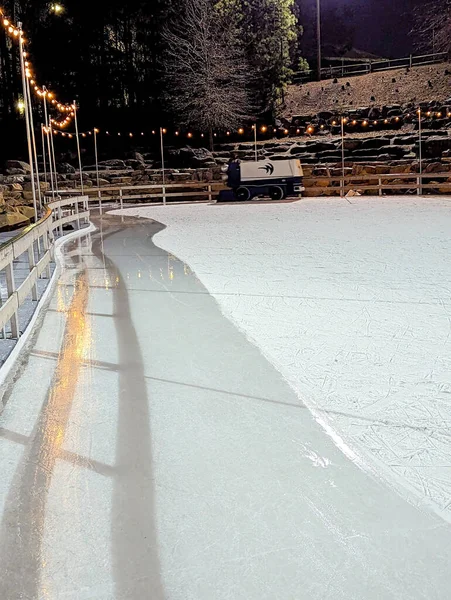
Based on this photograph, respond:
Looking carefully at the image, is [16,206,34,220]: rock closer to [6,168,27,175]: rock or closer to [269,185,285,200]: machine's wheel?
[269,185,285,200]: machine's wheel

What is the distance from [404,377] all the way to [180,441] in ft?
5.90

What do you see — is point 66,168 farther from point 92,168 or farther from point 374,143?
point 374,143

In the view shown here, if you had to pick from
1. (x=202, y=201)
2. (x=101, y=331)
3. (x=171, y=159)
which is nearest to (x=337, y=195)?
(x=202, y=201)

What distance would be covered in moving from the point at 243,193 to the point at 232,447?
23.2 meters

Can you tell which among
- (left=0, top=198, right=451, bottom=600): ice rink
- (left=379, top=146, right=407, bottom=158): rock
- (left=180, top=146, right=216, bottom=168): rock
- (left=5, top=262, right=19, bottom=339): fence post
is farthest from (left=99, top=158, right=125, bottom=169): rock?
(left=5, top=262, right=19, bottom=339): fence post

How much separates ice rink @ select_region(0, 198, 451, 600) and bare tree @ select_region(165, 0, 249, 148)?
32978 mm

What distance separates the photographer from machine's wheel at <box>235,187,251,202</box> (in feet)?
84.9

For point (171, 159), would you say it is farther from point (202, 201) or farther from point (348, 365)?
point (348, 365)

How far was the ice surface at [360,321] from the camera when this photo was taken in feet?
11.3

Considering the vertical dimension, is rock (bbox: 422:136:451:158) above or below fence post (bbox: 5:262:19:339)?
above

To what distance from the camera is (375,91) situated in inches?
1668

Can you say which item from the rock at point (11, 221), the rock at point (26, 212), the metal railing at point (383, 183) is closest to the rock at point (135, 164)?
the metal railing at point (383, 183)

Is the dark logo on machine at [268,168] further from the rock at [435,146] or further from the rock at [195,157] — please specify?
the rock at [195,157]

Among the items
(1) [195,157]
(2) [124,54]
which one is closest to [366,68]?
(2) [124,54]
